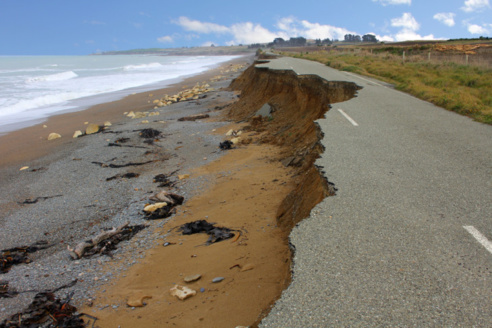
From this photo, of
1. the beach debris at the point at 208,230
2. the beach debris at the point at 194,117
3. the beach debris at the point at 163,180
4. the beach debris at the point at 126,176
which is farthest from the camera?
the beach debris at the point at 194,117

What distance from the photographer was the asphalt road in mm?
2859

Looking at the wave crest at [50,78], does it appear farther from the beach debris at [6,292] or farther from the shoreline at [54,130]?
the beach debris at [6,292]

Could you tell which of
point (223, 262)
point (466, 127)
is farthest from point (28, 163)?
point (466, 127)

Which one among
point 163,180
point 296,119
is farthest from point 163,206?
point 296,119

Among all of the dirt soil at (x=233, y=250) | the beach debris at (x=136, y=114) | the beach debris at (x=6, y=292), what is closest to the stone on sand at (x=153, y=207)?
the dirt soil at (x=233, y=250)

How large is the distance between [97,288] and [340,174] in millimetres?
3885

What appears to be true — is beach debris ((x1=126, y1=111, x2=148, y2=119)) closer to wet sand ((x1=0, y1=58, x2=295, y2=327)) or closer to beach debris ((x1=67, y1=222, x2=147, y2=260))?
wet sand ((x1=0, y1=58, x2=295, y2=327))

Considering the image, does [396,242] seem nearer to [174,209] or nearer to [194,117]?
[174,209]

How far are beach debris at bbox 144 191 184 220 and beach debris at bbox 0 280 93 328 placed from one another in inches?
104

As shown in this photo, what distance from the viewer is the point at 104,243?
615cm

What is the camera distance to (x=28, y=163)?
39.8 feet

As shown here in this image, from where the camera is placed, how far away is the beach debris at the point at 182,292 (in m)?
4.31

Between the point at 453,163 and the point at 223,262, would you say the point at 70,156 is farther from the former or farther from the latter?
the point at 453,163

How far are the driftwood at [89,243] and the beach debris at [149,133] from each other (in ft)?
27.1
